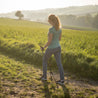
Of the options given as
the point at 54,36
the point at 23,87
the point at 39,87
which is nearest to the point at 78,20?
the point at 54,36

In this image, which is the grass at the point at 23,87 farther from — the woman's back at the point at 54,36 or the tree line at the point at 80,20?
the tree line at the point at 80,20

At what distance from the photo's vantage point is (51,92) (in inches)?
188

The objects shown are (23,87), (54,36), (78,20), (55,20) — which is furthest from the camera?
(78,20)

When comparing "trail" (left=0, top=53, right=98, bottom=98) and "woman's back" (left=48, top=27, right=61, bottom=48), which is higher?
"woman's back" (left=48, top=27, right=61, bottom=48)

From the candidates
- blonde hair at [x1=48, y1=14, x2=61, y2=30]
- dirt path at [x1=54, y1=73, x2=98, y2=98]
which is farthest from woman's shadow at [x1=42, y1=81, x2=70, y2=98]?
blonde hair at [x1=48, y1=14, x2=61, y2=30]

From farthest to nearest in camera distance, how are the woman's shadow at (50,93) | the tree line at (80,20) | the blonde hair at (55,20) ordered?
the tree line at (80,20)
the blonde hair at (55,20)
the woman's shadow at (50,93)

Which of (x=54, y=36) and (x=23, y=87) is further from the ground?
(x=54, y=36)

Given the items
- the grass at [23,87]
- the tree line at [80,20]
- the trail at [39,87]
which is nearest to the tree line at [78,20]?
the tree line at [80,20]

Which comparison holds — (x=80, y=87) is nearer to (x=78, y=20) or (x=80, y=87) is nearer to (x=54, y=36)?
(x=54, y=36)

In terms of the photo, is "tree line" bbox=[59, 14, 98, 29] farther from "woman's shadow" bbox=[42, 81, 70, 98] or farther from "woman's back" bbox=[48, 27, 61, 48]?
"woman's shadow" bbox=[42, 81, 70, 98]

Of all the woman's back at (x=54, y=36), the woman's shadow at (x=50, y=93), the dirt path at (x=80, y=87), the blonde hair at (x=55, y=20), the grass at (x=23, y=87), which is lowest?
the dirt path at (x=80, y=87)

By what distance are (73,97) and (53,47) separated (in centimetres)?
193

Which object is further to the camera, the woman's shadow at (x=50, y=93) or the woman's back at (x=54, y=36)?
the woman's back at (x=54, y=36)

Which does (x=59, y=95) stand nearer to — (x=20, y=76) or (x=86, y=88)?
(x=86, y=88)
